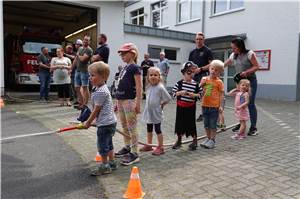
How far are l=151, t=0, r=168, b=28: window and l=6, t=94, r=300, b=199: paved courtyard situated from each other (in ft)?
57.1

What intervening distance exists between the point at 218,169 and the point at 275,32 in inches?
485

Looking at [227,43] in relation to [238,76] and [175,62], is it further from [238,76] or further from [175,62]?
[238,76]

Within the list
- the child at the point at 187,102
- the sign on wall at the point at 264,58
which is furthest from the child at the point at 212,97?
the sign on wall at the point at 264,58

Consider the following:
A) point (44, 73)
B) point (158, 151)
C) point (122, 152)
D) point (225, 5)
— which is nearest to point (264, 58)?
point (225, 5)

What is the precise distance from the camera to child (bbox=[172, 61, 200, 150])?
16.9ft

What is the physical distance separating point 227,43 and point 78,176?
1475cm

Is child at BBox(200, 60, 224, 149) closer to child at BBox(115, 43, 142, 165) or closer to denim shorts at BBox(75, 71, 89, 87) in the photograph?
child at BBox(115, 43, 142, 165)

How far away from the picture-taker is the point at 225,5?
58.5 ft

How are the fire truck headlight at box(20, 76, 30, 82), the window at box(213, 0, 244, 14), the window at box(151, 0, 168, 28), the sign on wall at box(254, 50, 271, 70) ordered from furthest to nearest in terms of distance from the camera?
1. the window at box(151, 0, 168, 28)
2. the window at box(213, 0, 244, 14)
3. the sign on wall at box(254, 50, 271, 70)
4. the fire truck headlight at box(20, 76, 30, 82)

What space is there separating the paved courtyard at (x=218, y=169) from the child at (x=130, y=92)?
0.28 meters

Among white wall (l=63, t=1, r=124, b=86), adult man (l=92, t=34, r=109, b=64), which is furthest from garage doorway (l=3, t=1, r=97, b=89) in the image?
adult man (l=92, t=34, r=109, b=64)

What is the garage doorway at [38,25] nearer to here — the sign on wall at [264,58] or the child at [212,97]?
the sign on wall at [264,58]

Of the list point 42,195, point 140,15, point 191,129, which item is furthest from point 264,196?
point 140,15

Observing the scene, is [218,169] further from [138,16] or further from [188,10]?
[138,16]
